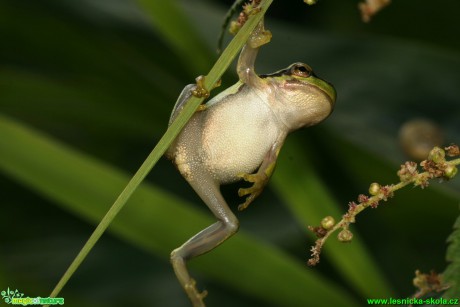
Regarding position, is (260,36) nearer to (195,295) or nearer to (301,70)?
(301,70)

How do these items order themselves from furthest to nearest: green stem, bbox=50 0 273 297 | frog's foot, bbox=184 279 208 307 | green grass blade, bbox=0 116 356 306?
1. green grass blade, bbox=0 116 356 306
2. frog's foot, bbox=184 279 208 307
3. green stem, bbox=50 0 273 297

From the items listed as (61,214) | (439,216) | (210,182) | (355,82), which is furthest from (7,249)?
(210,182)

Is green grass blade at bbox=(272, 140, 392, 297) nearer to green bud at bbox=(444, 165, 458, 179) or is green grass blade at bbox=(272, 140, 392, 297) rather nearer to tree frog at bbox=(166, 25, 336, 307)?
tree frog at bbox=(166, 25, 336, 307)

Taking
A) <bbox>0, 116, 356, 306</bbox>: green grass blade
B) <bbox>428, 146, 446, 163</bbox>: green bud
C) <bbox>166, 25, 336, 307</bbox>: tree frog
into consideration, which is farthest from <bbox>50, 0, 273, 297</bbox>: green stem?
<bbox>0, 116, 356, 306</bbox>: green grass blade

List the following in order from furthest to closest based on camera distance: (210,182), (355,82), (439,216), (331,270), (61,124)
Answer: (61,124), (331,270), (355,82), (439,216), (210,182)

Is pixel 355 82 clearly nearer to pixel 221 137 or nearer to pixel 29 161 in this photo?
pixel 29 161

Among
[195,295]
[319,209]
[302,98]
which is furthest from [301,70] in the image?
[319,209]

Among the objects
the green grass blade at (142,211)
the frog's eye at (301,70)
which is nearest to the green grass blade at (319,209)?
the green grass blade at (142,211)
